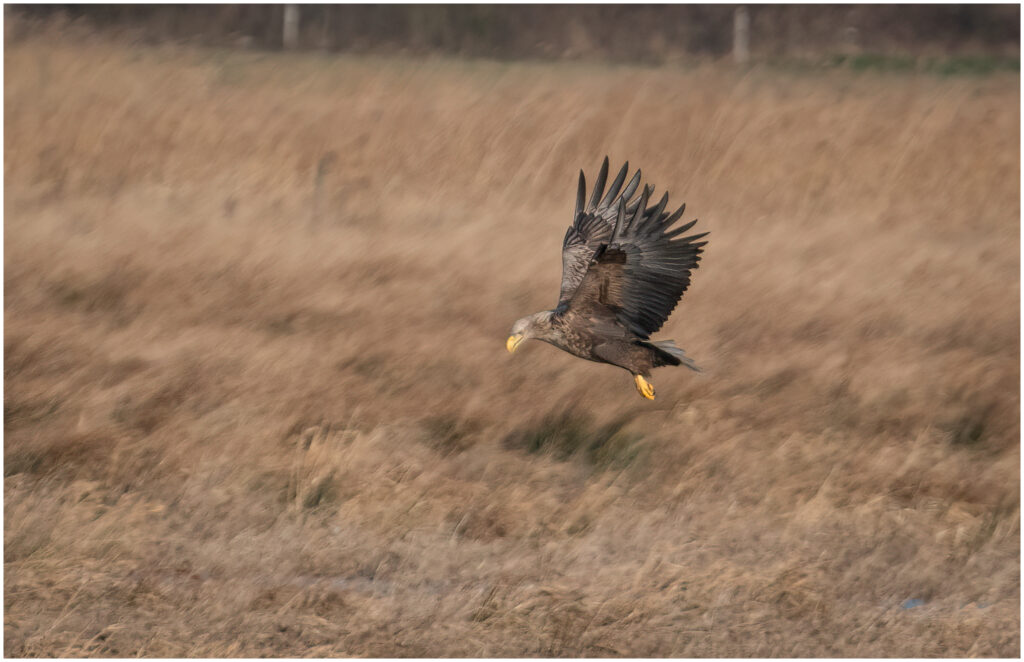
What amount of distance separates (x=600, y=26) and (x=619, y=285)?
13.5m

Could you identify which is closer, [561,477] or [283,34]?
[561,477]

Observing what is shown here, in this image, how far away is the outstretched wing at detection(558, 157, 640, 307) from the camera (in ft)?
22.6

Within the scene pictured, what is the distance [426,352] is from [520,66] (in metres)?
8.12

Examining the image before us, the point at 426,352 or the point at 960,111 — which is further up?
the point at 960,111

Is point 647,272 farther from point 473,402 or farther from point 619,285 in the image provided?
point 473,402

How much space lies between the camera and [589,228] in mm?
6965

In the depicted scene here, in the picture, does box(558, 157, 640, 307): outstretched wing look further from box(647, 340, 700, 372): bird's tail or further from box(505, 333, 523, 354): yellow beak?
box(647, 340, 700, 372): bird's tail

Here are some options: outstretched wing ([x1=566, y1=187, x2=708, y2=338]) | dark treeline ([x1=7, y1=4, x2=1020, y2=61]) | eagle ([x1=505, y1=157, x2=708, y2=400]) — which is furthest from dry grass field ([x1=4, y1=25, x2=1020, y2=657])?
dark treeline ([x1=7, y1=4, x2=1020, y2=61])

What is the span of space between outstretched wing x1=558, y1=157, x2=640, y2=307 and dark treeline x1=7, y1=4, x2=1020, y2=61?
38.1 feet

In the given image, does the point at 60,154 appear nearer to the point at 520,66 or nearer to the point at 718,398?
the point at 520,66

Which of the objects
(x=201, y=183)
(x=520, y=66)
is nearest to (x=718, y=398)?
(x=201, y=183)

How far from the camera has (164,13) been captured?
768 inches

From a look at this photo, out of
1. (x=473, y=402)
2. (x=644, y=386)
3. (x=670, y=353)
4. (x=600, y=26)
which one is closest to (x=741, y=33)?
(x=600, y=26)

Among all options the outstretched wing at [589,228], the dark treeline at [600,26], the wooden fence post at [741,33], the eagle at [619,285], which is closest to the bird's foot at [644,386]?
the eagle at [619,285]
